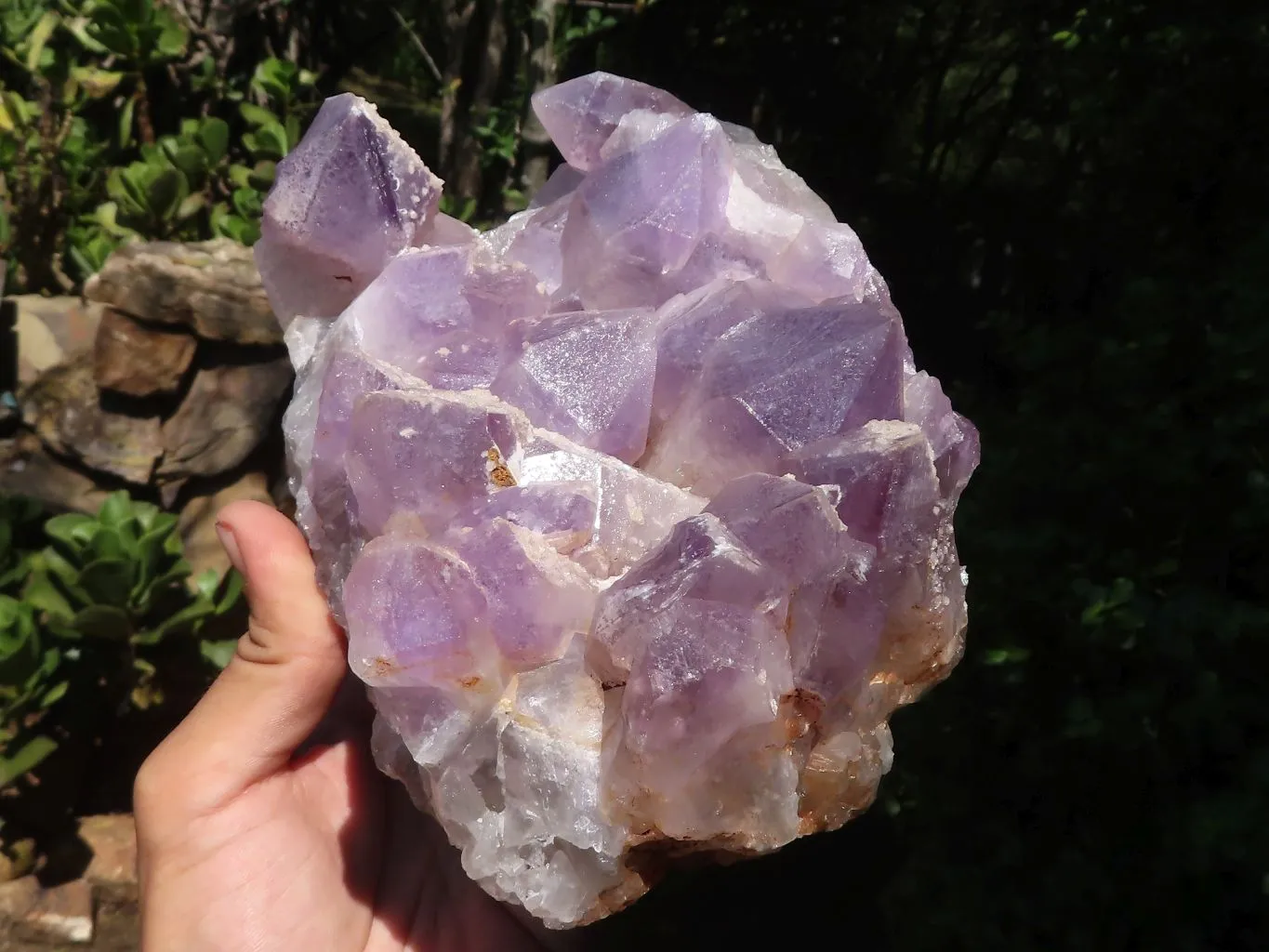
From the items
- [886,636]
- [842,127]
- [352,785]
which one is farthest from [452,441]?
[842,127]

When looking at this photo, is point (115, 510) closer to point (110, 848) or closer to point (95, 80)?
point (110, 848)

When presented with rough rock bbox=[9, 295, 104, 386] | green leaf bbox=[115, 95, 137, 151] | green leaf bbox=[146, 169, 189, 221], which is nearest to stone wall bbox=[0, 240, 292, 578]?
rough rock bbox=[9, 295, 104, 386]

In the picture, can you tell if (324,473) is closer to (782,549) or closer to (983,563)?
(782,549)

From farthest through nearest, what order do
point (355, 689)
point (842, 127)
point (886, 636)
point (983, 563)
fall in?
point (842, 127)
point (983, 563)
point (355, 689)
point (886, 636)

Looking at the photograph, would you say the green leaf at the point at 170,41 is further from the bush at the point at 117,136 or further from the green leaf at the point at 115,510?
the green leaf at the point at 115,510

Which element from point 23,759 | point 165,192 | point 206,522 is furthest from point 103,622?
point 165,192

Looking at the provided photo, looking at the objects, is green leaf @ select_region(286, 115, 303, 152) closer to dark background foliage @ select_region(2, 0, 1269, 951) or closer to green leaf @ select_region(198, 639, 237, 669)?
dark background foliage @ select_region(2, 0, 1269, 951)
